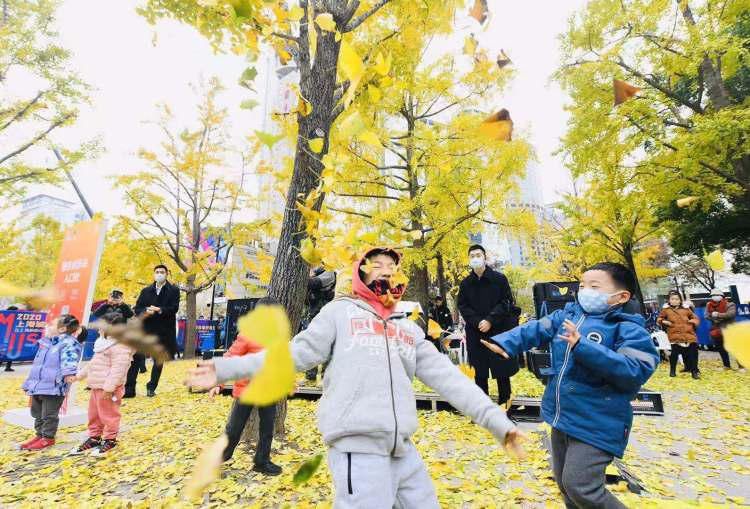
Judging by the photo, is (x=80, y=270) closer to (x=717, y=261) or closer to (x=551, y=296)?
(x=717, y=261)

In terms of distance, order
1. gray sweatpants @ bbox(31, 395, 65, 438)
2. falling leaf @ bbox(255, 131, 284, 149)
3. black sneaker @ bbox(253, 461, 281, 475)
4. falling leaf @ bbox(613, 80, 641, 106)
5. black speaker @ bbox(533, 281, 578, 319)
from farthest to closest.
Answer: black speaker @ bbox(533, 281, 578, 319) < gray sweatpants @ bbox(31, 395, 65, 438) < falling leaf @ bbox(613, 80, 641, 106) < black sneaker @ bbox(253, 461, 281, 475) < falling leaf @ bbox(255, 131, 284, 149)

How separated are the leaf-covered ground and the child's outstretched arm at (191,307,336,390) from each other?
1.47 metres

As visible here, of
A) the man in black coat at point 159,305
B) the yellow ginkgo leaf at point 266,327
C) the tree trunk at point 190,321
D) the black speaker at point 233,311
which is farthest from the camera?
the tree trunk at point 190,321

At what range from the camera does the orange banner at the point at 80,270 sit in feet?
17.0

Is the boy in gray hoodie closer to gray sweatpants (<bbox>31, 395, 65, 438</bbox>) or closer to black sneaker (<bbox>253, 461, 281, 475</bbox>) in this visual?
black sneaker (<bbox>253, 461, 281, 475</bbox>)

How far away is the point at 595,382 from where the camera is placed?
6.50 feet

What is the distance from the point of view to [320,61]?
3.82 m

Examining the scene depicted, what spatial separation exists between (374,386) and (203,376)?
675 millimetres

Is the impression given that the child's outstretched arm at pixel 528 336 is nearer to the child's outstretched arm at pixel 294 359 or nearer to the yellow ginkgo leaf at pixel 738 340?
the child's outstretched arm at pixel 294 359

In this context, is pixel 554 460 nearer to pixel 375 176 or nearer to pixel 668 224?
pixel 375 176

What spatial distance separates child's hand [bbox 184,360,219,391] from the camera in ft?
4.52

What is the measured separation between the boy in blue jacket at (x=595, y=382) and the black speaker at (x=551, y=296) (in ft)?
17.9

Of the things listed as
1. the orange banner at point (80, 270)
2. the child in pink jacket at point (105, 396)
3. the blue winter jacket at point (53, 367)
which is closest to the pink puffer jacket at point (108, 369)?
the child in pink jacket at point (105, 396)

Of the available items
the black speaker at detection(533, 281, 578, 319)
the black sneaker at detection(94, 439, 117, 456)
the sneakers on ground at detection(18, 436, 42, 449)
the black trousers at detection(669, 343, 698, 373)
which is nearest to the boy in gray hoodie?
the black sneaker at detection(94, 439, 117, 456)
